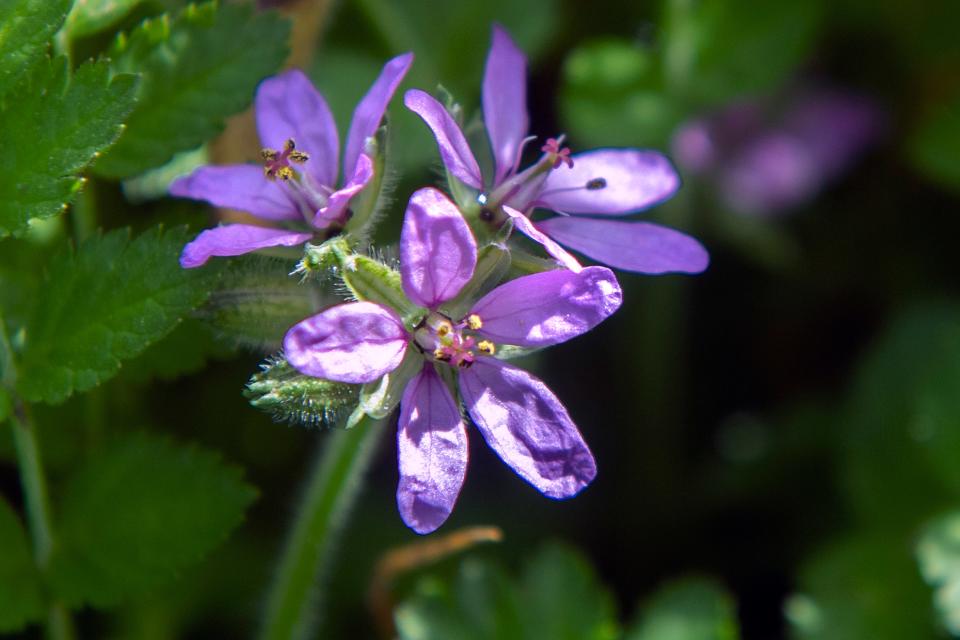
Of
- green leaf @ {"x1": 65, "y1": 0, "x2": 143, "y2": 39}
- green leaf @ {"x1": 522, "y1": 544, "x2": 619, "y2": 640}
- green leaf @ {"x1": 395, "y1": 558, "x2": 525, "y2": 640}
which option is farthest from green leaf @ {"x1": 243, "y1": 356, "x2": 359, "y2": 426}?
green leaf @ {"x1": 522, "y1": 544, "x2": 619, "y2": 640}

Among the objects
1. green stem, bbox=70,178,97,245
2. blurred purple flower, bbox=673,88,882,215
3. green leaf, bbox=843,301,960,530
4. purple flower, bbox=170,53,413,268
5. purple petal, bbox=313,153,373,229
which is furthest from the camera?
blurred purple flower, bbox=673,88,882,215

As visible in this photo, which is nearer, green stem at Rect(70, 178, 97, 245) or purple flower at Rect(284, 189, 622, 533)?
purple flower at Rect(284, 189, 622, 533)

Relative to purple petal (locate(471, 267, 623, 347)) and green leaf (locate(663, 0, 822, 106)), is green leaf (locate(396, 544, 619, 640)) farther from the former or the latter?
green leaf (locate(663, 0, 822, 106))

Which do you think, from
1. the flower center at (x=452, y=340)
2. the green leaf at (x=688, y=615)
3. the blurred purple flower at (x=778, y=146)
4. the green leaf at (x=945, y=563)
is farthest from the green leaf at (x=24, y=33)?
the blurred purple flower at (x=778, y=146)

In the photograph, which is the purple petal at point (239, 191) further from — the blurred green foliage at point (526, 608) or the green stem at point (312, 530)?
the blurred green foliage at point (526, 608)

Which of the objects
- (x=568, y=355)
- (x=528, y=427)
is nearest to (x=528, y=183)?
(x=528, y=427)

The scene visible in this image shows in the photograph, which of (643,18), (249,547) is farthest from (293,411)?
(643,18)

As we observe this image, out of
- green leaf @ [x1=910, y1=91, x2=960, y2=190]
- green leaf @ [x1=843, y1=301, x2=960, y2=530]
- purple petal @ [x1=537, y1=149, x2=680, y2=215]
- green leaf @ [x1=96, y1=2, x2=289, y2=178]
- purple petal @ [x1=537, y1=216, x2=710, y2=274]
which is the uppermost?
green leaf @ [x1=96, y1=2, x2=289, y2=178]

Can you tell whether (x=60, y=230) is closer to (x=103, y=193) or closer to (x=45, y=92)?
(x=103, y=193)
